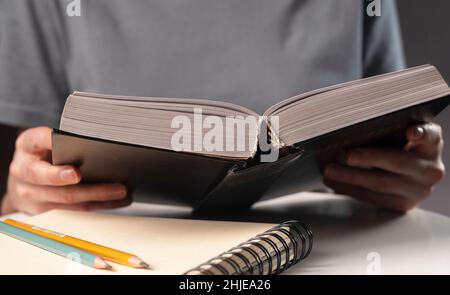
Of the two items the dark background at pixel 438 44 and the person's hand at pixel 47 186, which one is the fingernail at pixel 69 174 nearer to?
the person's hand at pixel 47 186

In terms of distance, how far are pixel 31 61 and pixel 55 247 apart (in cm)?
57

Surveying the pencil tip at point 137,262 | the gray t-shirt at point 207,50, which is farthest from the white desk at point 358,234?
the gray t-shirt at point 207,50


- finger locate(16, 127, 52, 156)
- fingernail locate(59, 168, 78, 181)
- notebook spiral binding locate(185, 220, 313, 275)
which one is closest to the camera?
notebook spiral binding locate(185, 220, 313, 275)

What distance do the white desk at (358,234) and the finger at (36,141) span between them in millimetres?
124

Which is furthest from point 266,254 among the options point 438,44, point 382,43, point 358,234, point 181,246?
point 382,43

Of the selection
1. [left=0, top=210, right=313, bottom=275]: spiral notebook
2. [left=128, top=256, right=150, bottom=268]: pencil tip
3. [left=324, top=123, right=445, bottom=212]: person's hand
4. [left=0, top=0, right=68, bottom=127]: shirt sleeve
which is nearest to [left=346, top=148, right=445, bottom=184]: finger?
[left=324, top=123, right=445, bottom=212]: person's hand

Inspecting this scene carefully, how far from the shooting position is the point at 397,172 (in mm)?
613

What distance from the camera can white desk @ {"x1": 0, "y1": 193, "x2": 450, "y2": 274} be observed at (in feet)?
1.40

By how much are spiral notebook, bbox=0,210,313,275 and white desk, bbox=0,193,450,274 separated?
29 mm

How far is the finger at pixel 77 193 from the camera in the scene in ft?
1.87

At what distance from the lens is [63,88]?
3.09ft

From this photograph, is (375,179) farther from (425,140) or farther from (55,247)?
(55,247)

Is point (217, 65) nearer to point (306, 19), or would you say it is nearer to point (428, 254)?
point (306, 19)

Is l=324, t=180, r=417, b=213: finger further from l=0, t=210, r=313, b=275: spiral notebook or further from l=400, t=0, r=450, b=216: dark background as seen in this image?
l=0, t=210, r=313, b=275: spiral notebook
